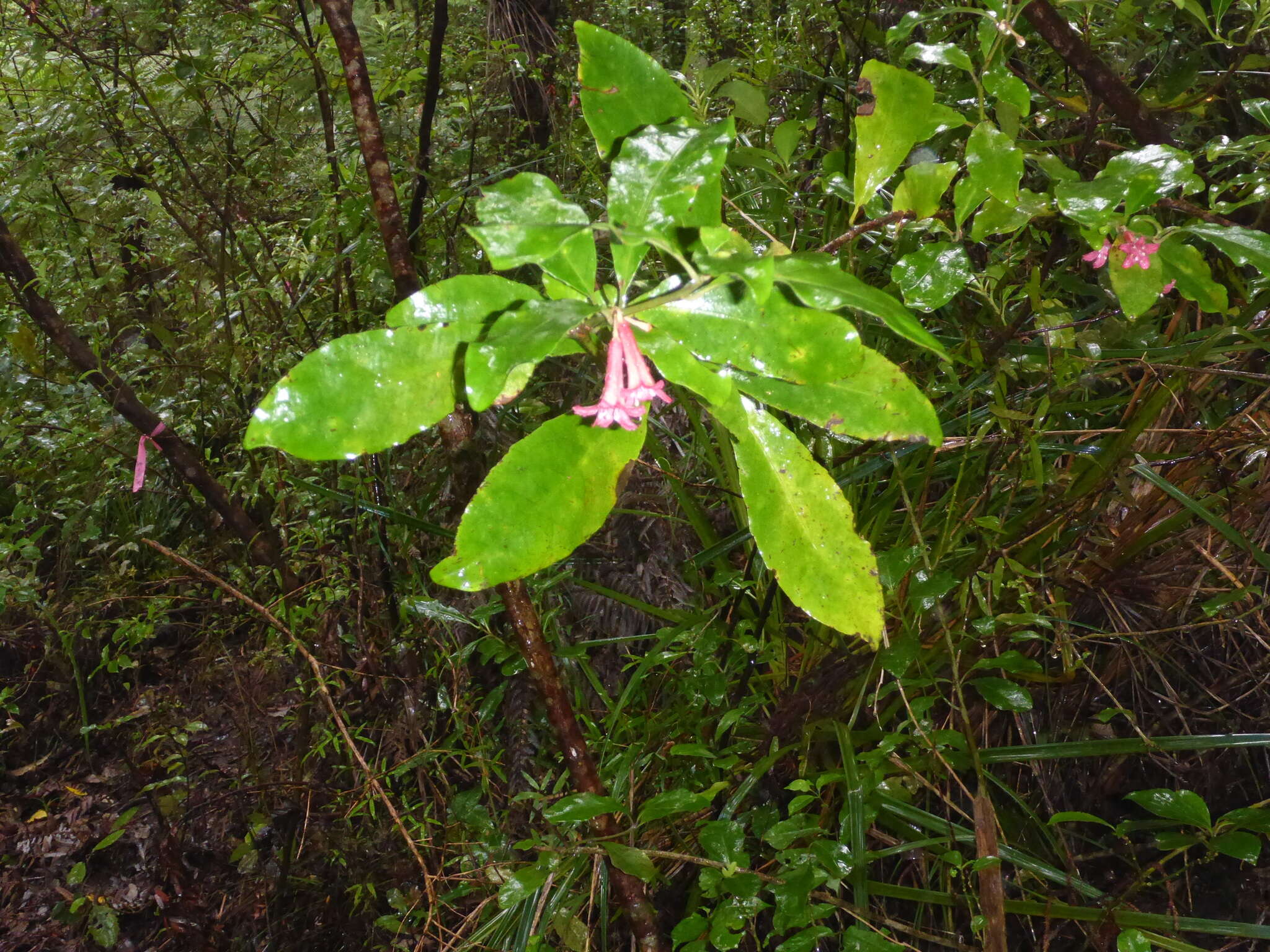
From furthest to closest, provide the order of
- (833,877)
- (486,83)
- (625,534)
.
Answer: (486,83), (625,534), (833,877)

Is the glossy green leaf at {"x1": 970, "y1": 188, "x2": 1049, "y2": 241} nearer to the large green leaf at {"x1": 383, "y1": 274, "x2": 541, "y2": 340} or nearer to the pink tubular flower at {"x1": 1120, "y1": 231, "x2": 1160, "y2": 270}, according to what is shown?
the pink tubular flower at {"x1": 1120, "y1": 231, "x2": 1160, "y2": 270}

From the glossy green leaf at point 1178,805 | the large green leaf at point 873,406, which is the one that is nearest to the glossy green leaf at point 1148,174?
the large green leaf at point 873,406

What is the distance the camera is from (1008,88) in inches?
25.8

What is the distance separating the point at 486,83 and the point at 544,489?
178cm

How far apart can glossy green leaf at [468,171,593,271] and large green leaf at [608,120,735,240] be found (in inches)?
1.1

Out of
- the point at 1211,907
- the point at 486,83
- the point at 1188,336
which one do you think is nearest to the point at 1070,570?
the point at 1188,336

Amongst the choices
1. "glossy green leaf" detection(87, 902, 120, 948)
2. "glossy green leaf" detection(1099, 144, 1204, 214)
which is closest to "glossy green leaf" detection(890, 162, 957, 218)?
"glossy green leaf" detection(1099, 144, 1204, 214)

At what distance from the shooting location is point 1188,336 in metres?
1.02

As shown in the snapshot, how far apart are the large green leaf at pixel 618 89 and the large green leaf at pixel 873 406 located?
0.58 ft

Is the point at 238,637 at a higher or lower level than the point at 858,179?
lower

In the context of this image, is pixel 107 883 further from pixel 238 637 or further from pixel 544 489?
pixel 544 489

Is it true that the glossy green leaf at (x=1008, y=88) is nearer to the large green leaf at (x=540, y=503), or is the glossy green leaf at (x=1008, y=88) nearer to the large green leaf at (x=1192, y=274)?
the large green leaf at (x=1192, y=274)

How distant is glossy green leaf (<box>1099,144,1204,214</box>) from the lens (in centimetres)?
59

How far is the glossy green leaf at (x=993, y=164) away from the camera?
0.60 meters
